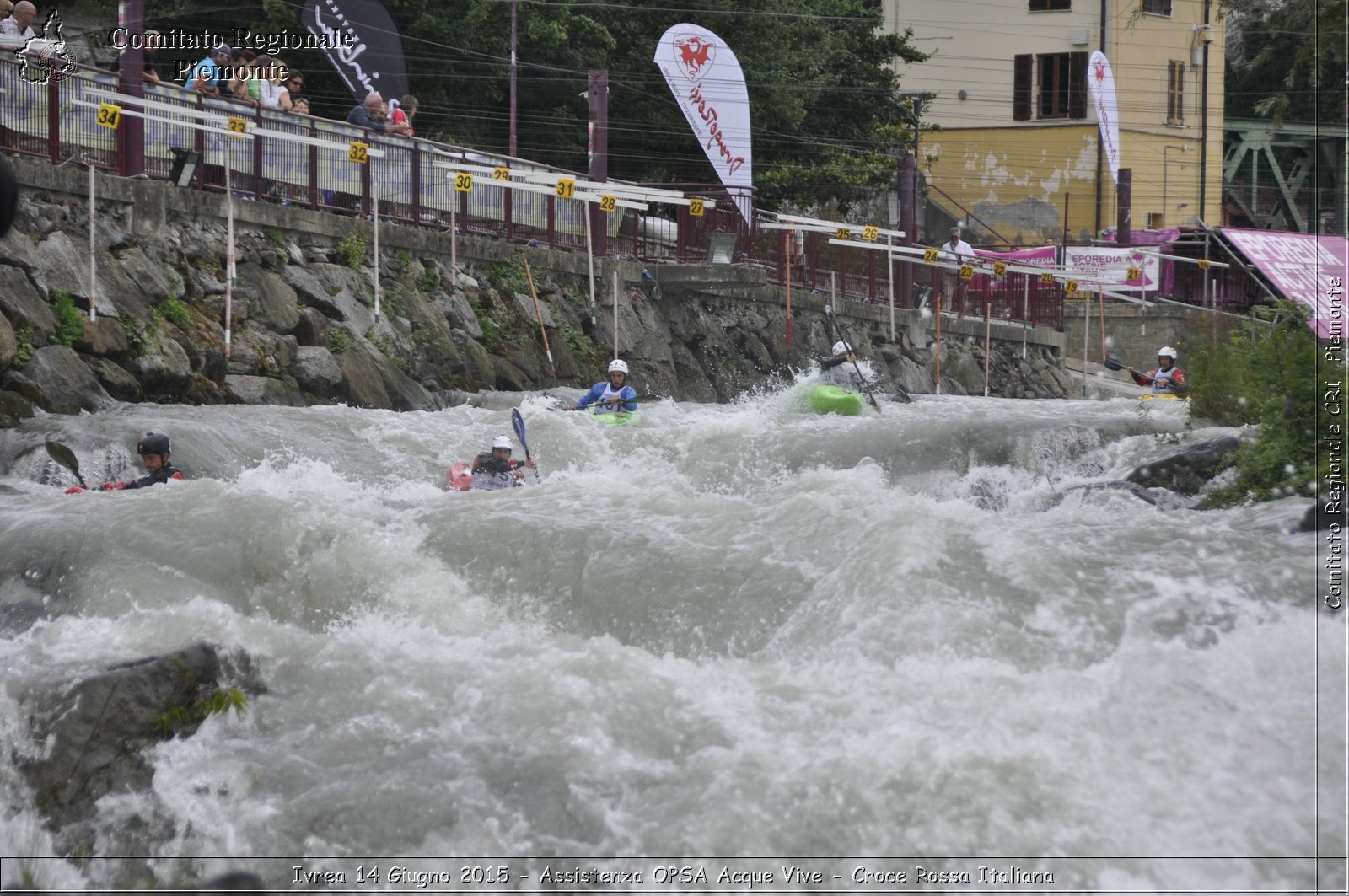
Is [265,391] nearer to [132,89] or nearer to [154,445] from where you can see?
[132,89]

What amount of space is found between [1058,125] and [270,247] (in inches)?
1060

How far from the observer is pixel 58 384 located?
477 inches

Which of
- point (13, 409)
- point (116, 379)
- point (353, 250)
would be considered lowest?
point (13, 409)

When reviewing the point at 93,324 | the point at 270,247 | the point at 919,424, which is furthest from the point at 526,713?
the point at 270,247

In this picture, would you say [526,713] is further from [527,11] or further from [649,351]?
[527,11]

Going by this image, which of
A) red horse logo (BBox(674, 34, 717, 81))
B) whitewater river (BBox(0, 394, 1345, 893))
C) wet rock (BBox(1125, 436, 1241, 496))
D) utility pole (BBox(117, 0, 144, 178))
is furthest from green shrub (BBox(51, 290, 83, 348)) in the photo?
red horse logo (BBox(674, 34, 717, 81))

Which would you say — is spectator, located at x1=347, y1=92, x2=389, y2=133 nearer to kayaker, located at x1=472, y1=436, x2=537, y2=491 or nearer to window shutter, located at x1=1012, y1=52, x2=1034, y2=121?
kayaker, located at x1=472, y1=436, x2=537, y2=491

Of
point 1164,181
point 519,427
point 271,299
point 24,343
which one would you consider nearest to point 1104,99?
point 1164,181

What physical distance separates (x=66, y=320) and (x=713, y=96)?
10292 mm

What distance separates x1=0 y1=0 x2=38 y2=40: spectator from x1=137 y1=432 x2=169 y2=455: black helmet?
517 cm

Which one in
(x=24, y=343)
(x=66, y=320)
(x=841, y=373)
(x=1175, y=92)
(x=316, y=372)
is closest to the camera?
(x=24, y=343)

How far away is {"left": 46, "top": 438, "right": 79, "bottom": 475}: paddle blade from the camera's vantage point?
10.8 metres

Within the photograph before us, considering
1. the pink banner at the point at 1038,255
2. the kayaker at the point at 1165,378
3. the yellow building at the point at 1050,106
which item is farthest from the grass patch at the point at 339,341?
the yellow building at the point at 1050,106

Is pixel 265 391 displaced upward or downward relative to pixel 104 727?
upward
